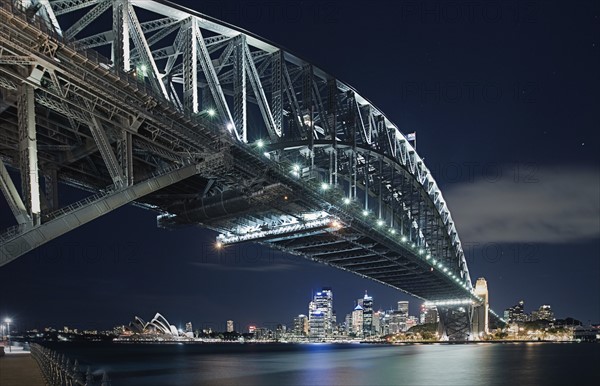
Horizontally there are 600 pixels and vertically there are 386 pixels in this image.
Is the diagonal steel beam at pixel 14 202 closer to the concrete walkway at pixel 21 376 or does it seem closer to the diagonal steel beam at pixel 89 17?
the concrete walkway at pixel 21 376

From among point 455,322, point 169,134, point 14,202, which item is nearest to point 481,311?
point 455,322

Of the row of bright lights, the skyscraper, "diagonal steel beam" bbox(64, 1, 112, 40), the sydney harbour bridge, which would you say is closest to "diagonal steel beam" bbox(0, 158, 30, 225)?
the sydney harbour bridge

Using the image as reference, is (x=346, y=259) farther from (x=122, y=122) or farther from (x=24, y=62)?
(x=24, y=62)

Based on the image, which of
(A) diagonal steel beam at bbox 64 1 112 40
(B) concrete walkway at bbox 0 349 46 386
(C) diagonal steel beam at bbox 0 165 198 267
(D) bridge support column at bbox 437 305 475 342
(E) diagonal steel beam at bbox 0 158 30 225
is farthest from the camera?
(D) bridge support column at bbox 437 305 475 342

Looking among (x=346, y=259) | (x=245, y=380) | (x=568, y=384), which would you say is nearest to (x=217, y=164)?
(x=245, y=380)

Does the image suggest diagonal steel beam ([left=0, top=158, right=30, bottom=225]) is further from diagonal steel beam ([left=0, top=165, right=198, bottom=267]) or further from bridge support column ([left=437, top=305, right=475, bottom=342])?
bridge support column ([left=437, top=305, right=475, bottom=342])

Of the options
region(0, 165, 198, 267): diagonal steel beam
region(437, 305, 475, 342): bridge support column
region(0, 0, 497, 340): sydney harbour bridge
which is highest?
region(0, 0, 497, 340): sydney harbour bridge

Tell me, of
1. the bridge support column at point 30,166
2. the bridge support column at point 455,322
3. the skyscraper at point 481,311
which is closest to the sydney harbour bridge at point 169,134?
the bridge support column at point 30,166
